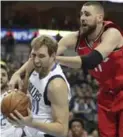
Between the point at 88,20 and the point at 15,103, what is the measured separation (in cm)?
107

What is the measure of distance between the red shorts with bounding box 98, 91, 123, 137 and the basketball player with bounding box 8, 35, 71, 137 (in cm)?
79

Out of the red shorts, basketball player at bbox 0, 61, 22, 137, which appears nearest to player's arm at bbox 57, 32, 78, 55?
the red shorts

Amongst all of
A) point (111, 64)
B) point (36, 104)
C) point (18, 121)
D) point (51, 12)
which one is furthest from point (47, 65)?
point (51, 12)

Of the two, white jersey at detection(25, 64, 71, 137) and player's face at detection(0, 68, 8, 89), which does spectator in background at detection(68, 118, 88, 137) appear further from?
white jersey at detection(25, 64, 71, 137)

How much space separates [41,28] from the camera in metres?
14.2

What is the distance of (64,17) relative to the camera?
13.5 m

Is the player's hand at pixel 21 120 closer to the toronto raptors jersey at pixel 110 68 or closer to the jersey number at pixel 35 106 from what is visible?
the jersey number at pixel 35 106

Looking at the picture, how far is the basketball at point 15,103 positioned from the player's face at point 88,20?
2.98ft

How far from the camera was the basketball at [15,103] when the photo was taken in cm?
281

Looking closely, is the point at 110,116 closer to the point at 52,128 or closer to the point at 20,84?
the point at 20,84

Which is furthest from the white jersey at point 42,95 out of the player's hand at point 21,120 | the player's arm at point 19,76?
the player's hand at point 21,120

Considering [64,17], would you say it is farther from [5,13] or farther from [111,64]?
[111,64]

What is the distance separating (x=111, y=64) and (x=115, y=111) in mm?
401

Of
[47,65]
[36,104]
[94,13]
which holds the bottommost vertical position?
[36,104]
